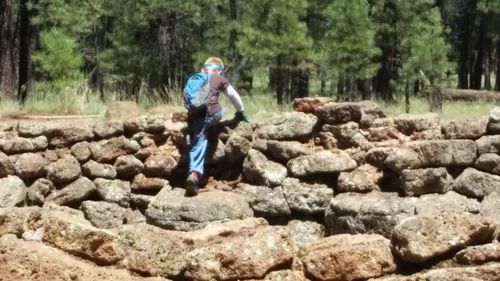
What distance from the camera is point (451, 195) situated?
23.1ft

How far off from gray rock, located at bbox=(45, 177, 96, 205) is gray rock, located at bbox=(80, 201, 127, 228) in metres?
0.09

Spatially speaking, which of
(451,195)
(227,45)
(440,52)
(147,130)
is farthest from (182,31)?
(451,195)

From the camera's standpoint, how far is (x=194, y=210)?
7.09 meters

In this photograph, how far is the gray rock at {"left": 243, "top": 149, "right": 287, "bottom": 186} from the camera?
754 centimetres

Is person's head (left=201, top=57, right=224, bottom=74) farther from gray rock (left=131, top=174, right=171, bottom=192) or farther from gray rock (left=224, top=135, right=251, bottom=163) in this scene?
gray rock (left=131, top=174, right=171, bottom=192)

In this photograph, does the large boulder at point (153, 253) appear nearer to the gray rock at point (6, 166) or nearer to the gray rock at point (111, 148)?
the gray rock at point (111, 148)

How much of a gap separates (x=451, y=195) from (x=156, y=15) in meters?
12.9

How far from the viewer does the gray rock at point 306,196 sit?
291 inches

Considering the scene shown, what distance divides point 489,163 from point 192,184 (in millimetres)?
2955

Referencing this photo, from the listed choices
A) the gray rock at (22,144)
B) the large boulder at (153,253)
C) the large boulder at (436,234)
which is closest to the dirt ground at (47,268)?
the large boulder at (153,253)

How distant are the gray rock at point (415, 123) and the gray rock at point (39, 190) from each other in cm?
395

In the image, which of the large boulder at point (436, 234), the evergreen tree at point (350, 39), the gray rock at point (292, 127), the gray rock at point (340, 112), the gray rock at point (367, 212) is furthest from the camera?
the evergreen tree at point (350, 39)

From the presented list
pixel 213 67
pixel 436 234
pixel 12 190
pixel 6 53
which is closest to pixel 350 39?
pixel 6 53

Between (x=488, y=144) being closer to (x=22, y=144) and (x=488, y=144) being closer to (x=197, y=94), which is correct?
(x=197, y=94)
